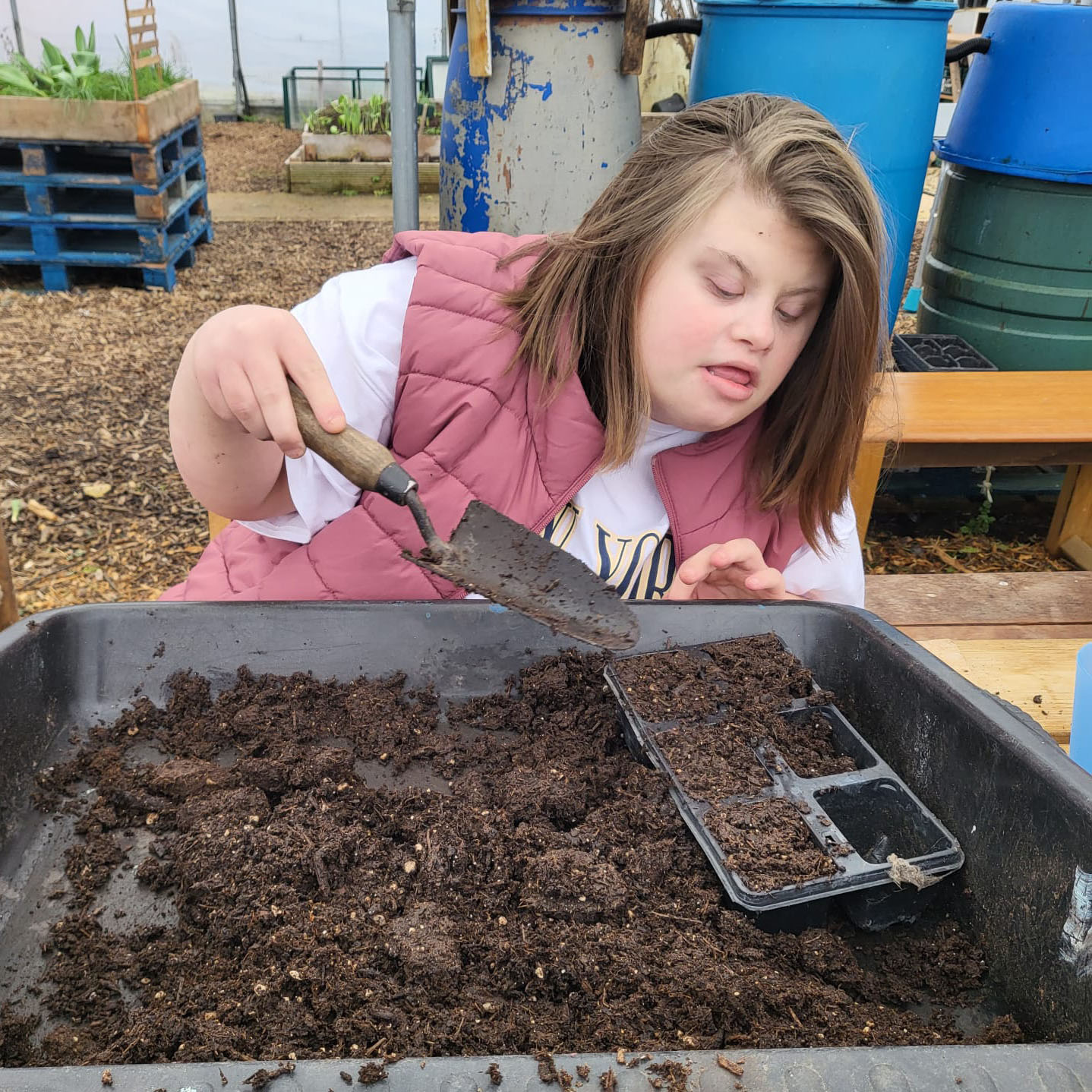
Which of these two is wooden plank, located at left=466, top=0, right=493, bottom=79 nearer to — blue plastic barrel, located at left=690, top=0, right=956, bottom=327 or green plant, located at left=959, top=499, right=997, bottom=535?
blue plastic barrel, located at left=690, top=0, right=956, bottom=327

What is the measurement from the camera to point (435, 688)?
3.33 feet

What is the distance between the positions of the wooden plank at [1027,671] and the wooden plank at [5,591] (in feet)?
4.77

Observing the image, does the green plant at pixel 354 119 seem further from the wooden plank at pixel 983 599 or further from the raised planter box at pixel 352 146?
the wooden plank at pixel 983 599

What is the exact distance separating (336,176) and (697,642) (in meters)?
5.59

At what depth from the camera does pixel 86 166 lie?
155 inches

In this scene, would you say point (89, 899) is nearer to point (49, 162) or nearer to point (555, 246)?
point (555, 246)

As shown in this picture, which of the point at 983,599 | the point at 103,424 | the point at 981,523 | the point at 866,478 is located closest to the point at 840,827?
the point at 983,599

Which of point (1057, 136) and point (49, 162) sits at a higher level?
point (1057, 136)

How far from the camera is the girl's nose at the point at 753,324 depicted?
101cm

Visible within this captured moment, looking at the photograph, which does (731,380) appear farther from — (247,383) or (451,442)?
(247,383)

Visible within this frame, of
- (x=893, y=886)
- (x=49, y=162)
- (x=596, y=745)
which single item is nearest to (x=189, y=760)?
(x=596, y=745)

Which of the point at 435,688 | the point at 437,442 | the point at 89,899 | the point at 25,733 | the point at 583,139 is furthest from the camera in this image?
the point at 583,139

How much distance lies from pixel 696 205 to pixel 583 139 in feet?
5.94

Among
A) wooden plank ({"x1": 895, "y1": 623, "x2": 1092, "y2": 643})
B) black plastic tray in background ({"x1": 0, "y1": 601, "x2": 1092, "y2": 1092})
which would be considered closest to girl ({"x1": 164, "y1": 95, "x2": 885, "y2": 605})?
black plastic tray in background ({"x1": 0, "y1": 601, "x2": 1092, "y2": 1092})
